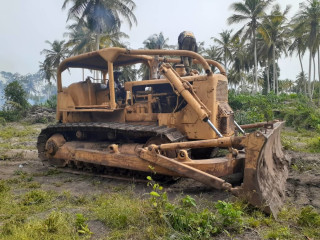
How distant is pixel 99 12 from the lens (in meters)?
26.2

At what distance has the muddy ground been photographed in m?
4.74

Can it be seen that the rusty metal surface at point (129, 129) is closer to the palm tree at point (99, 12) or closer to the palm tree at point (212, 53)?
the palm tree at point (99, 12)

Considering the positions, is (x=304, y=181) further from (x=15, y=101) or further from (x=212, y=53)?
(x=212, y=53)

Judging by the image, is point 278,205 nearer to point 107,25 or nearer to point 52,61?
point 107,25

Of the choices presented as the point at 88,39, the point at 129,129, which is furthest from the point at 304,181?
the point at 88,39

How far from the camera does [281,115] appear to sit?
690 inches

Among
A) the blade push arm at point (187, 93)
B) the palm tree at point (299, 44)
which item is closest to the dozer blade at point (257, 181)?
the blade push arm at point (187, 93)

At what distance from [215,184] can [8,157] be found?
7308 mm

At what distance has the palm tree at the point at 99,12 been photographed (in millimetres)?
26188

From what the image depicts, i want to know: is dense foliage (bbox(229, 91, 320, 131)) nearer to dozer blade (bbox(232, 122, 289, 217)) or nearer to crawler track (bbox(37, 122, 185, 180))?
crawler track (bbox(37, 122, 185, 180))

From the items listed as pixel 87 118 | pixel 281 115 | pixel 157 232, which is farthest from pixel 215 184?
pixel 281 115

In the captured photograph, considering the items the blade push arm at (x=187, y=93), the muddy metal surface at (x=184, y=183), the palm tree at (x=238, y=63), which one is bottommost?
the muddy metal surface at (x=184, y=183)

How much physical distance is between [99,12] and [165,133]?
78.7 ft

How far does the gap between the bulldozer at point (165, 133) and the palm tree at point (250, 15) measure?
1086 inches
